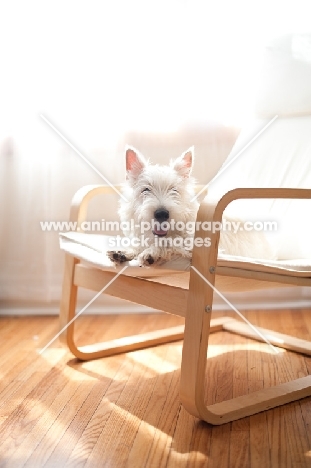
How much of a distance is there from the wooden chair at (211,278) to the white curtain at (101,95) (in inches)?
18.0

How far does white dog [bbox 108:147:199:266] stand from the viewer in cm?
147

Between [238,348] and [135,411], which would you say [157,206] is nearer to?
[135,411]

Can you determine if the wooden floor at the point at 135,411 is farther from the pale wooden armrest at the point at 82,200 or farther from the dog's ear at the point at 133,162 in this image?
the dog's ear at the point at 133,162

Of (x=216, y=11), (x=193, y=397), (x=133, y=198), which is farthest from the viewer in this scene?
(x=216, y=11)

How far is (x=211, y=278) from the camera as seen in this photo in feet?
4.40

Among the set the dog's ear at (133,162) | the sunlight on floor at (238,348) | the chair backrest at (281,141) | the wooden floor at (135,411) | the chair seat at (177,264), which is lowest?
the wooden floor at (135,411)

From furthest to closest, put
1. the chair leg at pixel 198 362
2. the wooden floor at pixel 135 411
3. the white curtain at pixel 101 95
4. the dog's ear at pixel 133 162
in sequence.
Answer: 1. the white curtain at pixel 101 95
2. the dog's ear at pixel 133 162
3. the chair leg at pixel 198 362
4. the wooden floor at pixel 135 411

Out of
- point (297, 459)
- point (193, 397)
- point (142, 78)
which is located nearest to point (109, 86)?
point (142, 78)

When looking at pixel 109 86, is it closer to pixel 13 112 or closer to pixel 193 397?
pixel 13 112

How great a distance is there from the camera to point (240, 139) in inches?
85.6

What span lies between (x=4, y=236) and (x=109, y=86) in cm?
82

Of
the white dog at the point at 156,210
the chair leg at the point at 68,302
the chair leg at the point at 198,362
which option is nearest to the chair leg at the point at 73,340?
the chair leg at the point at 68,302

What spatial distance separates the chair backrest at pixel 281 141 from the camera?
1.98 meters

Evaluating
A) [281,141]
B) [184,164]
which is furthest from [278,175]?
[184,164]
